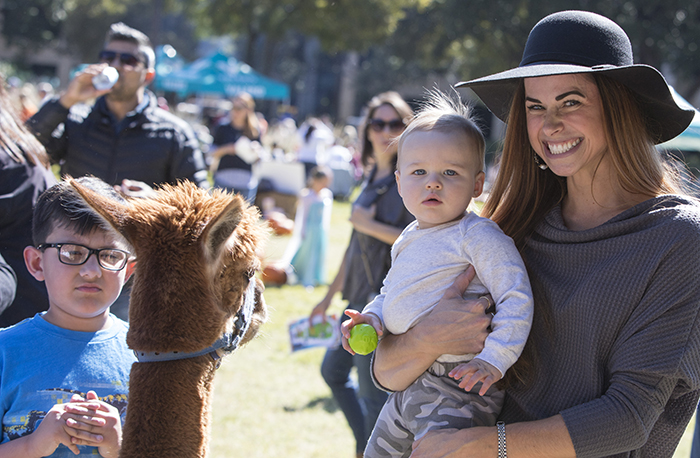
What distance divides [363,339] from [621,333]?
2.45ft

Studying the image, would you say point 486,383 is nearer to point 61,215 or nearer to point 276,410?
point 61,215

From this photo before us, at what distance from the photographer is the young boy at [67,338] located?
1.89 m

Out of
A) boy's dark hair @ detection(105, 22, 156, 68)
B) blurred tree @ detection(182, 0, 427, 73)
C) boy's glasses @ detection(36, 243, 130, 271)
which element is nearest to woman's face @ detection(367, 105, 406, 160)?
boy's dark hair @ detection(105, 22, 156, 68)

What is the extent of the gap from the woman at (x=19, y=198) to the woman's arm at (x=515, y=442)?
1855 mm

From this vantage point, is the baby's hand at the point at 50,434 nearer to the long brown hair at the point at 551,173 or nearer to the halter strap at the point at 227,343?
the halter strap at the point at 227,343

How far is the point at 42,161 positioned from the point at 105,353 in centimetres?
113

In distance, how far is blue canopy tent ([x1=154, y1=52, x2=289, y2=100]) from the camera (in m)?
20.6

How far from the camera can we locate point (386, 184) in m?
3.88

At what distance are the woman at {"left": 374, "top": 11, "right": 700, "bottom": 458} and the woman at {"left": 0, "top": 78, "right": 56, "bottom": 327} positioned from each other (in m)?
1.60

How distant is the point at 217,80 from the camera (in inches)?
817

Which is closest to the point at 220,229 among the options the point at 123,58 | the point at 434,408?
the point at 434,408

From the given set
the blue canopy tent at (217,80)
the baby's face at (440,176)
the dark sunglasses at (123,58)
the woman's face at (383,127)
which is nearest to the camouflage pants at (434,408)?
the baby's face at (440,176)

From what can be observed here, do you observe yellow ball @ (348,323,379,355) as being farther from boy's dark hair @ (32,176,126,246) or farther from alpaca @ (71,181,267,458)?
boy's dark hair @ (32,176,126,246)

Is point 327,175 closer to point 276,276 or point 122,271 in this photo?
point 276,276
